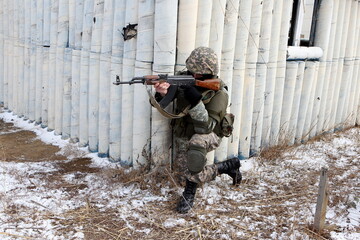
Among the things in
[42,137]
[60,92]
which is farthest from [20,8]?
[42,137]

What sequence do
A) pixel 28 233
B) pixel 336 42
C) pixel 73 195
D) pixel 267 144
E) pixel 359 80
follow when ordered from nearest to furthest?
pixel 28 233 → pixel 73 195 → pixel 267 144 → pixel 336 42 → pixel 359 80

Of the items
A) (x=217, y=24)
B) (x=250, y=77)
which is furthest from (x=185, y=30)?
(x=250, y=77)

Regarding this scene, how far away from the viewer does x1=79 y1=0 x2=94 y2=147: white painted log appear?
4.74 metres

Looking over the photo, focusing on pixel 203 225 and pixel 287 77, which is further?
pixel 287 77

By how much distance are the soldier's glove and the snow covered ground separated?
0.98 meters

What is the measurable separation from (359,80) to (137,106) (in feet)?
16.4

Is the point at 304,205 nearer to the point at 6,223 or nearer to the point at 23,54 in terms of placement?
the point at 6,223

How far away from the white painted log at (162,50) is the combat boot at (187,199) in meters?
0.64

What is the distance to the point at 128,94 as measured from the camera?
426 cm

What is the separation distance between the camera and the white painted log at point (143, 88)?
3.95 m

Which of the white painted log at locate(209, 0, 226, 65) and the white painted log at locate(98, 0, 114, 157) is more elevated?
the white painted log at locate(209, 0, 226, 65)

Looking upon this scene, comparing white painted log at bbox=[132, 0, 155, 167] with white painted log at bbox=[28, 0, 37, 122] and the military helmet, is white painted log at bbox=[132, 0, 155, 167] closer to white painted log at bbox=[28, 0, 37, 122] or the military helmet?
the military helmet

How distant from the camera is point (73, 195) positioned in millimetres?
3697

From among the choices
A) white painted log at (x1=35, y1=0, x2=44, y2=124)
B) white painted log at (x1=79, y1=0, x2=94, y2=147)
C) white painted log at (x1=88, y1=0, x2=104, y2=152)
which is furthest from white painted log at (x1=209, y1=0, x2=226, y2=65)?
white painted log at (x1=35, y1=0, x2=44, y2=124)
